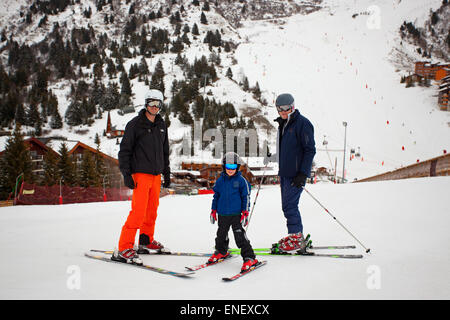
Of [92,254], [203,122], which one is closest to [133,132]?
[92,254]

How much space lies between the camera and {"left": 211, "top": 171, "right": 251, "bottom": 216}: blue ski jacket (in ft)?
9.92

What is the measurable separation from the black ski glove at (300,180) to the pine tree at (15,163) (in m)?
26.8

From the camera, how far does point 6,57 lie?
3322 inches

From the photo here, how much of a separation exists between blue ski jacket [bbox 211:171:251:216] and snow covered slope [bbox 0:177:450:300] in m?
0.60

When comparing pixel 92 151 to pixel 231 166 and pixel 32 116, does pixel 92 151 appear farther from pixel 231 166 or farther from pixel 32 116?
pixel 32 116

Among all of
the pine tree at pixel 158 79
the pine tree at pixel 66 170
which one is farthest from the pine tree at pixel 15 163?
the pine tree at pixel 158 79

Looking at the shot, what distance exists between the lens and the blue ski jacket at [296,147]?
10.7 feet

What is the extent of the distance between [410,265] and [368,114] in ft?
183

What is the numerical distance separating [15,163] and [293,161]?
27736 mm

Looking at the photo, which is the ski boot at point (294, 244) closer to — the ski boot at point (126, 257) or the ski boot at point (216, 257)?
the ski boot at point (216, 257)

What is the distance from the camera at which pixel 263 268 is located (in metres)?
2.86

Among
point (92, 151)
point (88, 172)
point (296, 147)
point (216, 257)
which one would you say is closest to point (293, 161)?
point (296, 147)

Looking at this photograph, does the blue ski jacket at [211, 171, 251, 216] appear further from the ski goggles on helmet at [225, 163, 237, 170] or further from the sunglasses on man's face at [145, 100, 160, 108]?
the sunglasses on man's face at [145, 100, 160, 108]
